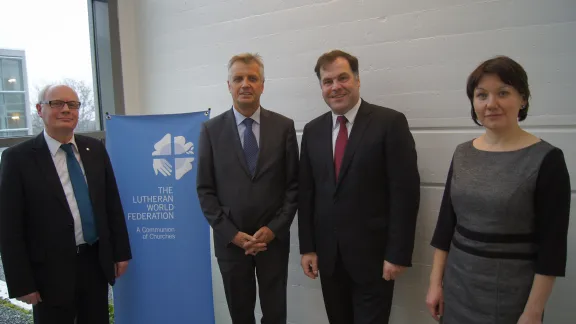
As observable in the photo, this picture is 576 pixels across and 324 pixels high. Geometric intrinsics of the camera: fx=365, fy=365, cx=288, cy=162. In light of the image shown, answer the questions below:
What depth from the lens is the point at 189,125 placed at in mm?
2490

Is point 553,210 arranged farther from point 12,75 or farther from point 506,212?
point 12,75

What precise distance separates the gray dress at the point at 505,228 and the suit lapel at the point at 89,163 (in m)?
1.75

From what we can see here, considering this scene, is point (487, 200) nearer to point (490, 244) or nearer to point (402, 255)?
point (490, 244)

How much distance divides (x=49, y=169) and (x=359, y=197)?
152 cm

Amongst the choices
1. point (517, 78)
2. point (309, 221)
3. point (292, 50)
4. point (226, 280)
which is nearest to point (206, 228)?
point (226, 280)

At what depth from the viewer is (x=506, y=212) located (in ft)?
4.13

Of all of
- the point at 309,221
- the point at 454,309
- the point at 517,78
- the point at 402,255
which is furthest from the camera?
the point at 309,221

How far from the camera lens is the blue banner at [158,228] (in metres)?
2.51

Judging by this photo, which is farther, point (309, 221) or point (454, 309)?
point (309, 221)

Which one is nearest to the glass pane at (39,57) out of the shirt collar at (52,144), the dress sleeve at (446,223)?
the shirt collar at (52,144)

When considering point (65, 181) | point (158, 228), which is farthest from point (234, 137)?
point (158, 228)

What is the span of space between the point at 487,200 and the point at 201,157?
139 cm

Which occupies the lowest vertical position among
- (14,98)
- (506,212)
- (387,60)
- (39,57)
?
(506,212)

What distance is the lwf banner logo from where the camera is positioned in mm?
2494
